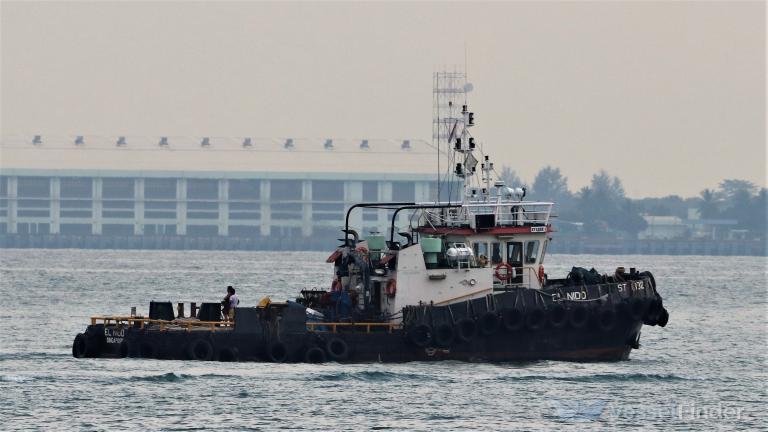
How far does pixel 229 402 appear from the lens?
36.3 m

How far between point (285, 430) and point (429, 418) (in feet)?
10.5

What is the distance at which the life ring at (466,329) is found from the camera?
41.3 metres

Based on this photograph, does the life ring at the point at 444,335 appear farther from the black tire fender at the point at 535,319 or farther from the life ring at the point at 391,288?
the black tire fender at the point at 535,319

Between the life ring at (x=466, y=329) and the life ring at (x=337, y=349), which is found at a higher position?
the life ring at (x=466, y=329)

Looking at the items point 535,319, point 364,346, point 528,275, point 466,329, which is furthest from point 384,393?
point 528,275

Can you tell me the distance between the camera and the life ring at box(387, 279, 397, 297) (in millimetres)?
42094

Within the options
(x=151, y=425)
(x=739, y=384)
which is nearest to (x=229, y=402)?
(x=151, y=425)

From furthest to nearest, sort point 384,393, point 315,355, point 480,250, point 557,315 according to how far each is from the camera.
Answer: point 480,250 < point 557,315 < point 315,355 < point 384,393

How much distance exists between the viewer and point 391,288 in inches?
A: 1665

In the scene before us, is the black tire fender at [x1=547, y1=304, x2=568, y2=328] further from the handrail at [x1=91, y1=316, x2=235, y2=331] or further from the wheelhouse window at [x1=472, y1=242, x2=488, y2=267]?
the handrail at [x1=91, y1=316, x2=235, y2=331]

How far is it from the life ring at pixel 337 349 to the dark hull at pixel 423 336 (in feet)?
0.08

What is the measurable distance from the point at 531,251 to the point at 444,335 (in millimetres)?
4087
